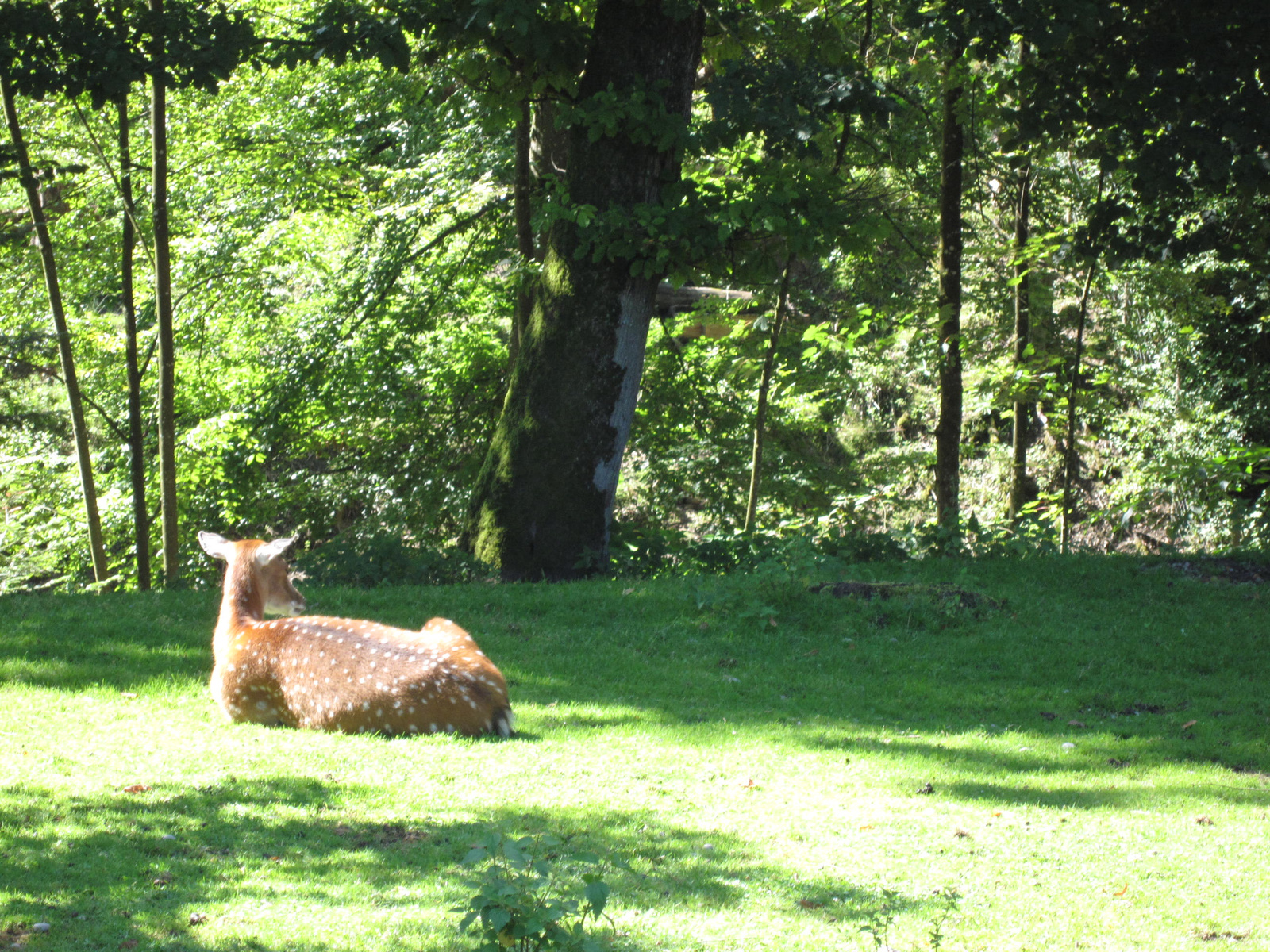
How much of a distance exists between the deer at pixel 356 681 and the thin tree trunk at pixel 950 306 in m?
8.17

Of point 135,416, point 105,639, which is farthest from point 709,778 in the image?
point 135,416

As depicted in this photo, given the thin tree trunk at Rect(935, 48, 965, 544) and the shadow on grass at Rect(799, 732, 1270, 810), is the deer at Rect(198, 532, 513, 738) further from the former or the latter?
the thin tree trunk at Rect(935, 48, 965, 544)

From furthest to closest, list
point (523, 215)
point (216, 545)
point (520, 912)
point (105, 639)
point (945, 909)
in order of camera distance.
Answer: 1. point (523, 215)
2. point (105, 639)
3. point (216, 545)
4. point (945, 909)
5. point (520, 912)

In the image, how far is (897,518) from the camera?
22.5 metres

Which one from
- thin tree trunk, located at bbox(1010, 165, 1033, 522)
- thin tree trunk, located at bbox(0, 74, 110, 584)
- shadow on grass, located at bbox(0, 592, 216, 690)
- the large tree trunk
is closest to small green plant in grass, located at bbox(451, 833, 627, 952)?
shadow on grass, located at bbox(0, 592, 216, 690)

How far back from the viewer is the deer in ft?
20.0

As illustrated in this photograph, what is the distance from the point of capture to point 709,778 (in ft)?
18.8

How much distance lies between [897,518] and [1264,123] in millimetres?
14046

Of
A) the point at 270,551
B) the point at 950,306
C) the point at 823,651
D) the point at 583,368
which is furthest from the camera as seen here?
the point at 950,306

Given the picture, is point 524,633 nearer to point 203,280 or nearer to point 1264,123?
point 1264,123

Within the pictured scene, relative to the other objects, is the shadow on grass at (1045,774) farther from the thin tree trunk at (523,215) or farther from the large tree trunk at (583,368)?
the thin tree trunk at (523,215)

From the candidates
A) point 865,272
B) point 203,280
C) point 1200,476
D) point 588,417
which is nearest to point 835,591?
point 588,417

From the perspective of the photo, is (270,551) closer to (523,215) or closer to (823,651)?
(823,651)

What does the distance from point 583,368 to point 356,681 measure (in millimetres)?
6054
